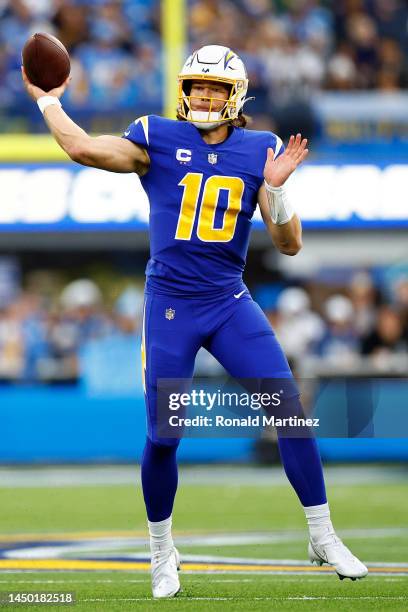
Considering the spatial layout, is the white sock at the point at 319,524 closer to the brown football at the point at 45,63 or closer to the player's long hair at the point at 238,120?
the player's long hair at the point at 238,120

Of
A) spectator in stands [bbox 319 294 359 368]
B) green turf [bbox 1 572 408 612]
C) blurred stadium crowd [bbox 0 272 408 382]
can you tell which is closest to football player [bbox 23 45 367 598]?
green turf [bbox 1 572 408 612]

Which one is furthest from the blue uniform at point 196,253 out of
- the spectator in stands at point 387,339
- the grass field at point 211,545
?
the spectator in stands at point 387,339

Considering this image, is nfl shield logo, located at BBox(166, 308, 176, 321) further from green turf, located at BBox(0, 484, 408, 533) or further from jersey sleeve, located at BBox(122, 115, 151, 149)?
green turf, located at BBox(0, 484, 408, 533)

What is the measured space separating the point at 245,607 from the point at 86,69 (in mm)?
11007

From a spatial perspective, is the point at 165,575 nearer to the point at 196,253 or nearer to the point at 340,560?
the point at 340,560

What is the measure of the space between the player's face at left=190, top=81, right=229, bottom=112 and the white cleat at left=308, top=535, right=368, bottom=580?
157cm

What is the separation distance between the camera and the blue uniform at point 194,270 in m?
4.46

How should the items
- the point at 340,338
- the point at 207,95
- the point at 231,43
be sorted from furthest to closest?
the point at 231,43, the point at 340,338, the point at 207,95

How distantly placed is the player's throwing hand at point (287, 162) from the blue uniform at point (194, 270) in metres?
0.15

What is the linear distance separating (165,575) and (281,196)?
1.39 m

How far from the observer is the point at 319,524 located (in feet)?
14.5

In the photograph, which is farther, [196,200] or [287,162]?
[196,200]

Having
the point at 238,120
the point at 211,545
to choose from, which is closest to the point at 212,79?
the point at 238,120

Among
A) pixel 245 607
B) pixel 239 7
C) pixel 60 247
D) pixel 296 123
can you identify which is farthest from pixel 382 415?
pixel 239 7
